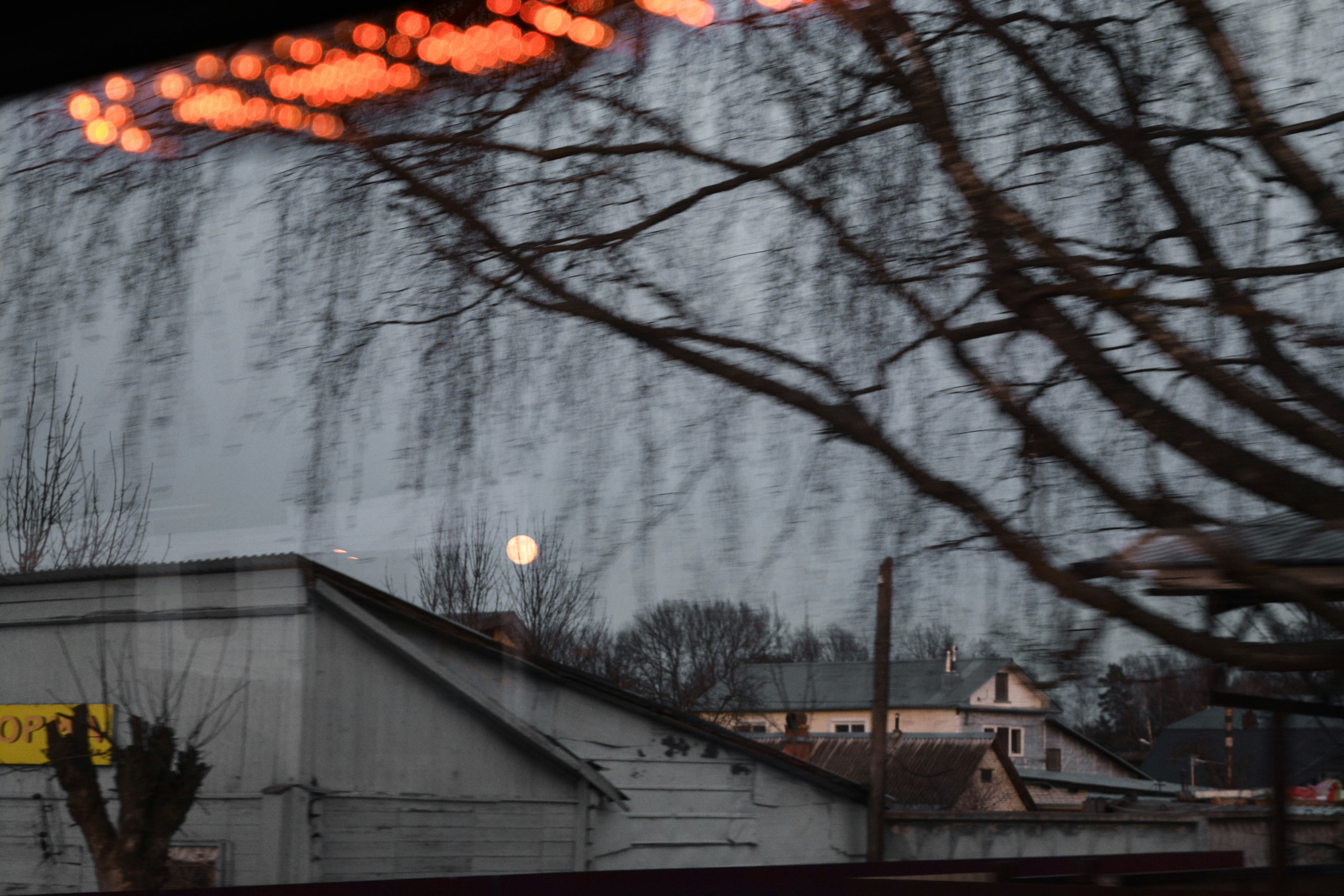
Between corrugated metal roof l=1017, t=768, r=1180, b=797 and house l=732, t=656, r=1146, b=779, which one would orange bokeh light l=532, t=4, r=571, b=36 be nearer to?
house l=732, t=656, r=1146, b=779

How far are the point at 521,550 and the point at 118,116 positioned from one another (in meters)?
1.05

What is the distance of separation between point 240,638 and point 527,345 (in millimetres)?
512

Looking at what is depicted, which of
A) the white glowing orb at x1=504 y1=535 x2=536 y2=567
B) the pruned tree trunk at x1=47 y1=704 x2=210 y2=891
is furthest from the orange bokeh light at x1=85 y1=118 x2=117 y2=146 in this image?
the white glowing orb at x1=504 y1=535 x2=536 y2=567

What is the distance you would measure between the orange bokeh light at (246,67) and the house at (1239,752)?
1489mm

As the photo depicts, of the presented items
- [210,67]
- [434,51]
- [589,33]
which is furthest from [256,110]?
[589,33]

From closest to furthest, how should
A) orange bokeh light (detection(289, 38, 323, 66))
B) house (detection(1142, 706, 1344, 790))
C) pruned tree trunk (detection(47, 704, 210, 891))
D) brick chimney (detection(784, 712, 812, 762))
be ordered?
house (detection(1142, 706, 1344, 790)) < brick chimney (detection(784, 712, 812, 762)) < pruned tree trunk (detection(47, 704, 210, 891)) < orange bokeh light (detection(289, 38, 323, 66))

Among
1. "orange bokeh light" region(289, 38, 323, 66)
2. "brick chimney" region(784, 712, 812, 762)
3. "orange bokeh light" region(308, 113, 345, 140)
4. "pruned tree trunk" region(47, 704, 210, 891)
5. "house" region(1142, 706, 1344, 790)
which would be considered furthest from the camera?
"orange bokeh light" region(289, 38, 323, 66)

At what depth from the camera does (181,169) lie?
65.6 inches

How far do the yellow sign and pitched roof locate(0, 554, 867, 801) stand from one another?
0.13 m

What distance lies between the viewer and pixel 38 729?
153 cm

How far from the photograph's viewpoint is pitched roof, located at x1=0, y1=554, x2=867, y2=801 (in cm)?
115

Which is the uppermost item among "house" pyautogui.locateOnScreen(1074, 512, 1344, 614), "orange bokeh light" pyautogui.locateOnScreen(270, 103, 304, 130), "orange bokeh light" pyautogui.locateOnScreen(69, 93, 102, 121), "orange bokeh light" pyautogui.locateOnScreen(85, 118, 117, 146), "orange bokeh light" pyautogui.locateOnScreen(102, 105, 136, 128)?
"orange bokeh light" pyautogui.locateOnScreen(69, 93, 102, 121)

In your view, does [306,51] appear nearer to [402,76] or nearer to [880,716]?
[402,76]

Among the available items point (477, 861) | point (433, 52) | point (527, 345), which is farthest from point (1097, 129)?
point (477, 861)
